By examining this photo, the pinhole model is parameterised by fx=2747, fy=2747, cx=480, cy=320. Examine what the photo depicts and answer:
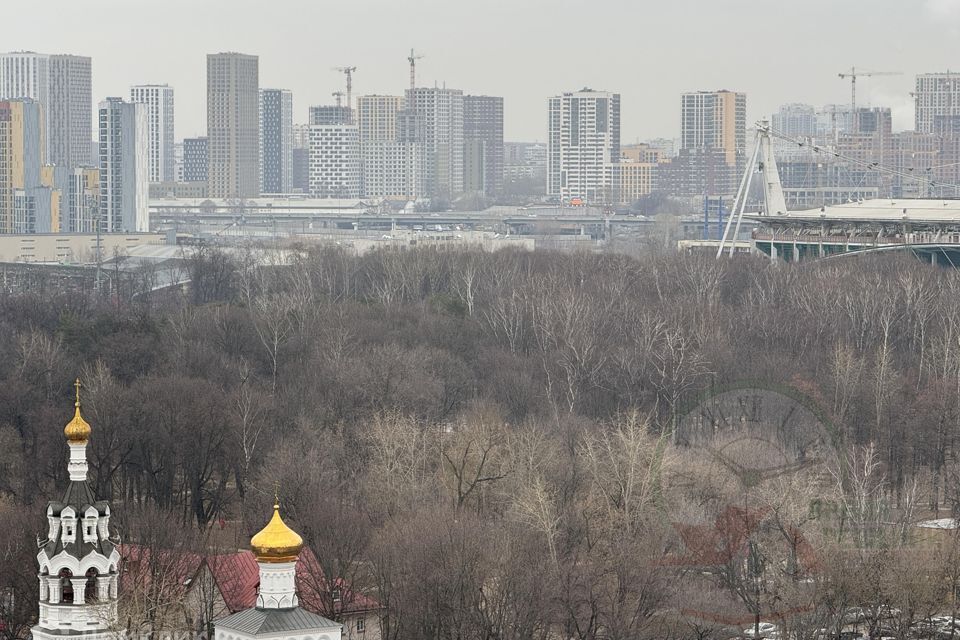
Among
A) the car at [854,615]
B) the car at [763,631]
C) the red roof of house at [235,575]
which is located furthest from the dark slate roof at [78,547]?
the car at [854,615]

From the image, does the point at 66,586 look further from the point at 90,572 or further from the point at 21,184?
the point at 21,184

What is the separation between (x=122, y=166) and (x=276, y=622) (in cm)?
12999

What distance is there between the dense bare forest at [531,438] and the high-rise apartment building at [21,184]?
7708 centimetres

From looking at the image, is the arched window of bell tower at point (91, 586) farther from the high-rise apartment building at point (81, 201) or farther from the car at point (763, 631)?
the high-rise apartment building at point (81, 201)

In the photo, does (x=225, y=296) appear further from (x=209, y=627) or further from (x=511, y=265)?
(x=209, y=627)

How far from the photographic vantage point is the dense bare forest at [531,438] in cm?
3453

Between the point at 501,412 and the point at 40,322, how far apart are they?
19.0m

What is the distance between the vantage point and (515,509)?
39031 mm

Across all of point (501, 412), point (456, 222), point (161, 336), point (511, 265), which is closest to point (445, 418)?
point (501, 412)

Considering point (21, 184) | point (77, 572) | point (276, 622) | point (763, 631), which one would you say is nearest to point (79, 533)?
point (77, 572)

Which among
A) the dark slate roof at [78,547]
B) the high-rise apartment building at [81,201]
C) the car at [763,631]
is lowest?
the car at [763,631]

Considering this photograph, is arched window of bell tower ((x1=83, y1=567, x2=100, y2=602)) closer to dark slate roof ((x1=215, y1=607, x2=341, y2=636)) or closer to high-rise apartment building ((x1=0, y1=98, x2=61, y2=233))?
dark slate roof ((x1=215, y1=607, x2=341, y2=636))

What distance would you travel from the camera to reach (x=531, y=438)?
4484 cm

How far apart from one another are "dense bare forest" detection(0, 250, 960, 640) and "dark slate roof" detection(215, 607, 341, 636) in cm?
597
